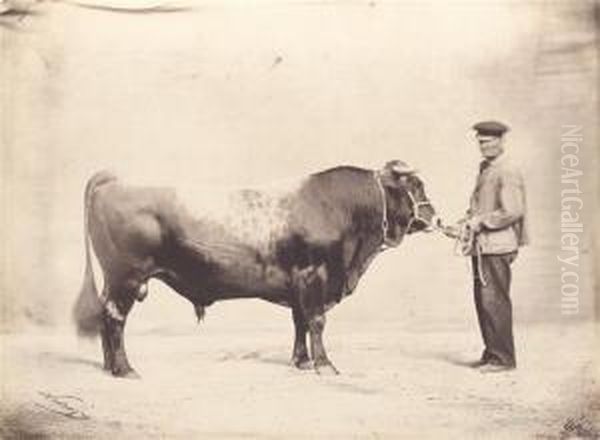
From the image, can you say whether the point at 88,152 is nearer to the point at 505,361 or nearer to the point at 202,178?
the point at 202,178

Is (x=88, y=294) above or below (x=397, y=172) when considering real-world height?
below

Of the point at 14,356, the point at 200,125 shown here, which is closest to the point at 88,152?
the point at 200,125

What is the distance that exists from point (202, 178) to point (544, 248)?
1.34 feet

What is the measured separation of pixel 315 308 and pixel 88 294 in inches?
10.5

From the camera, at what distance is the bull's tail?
1.74m

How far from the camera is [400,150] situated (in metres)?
1.74

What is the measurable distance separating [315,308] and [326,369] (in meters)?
0.07

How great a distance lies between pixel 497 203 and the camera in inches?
68.2

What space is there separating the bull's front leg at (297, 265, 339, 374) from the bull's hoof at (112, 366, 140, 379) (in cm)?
21
